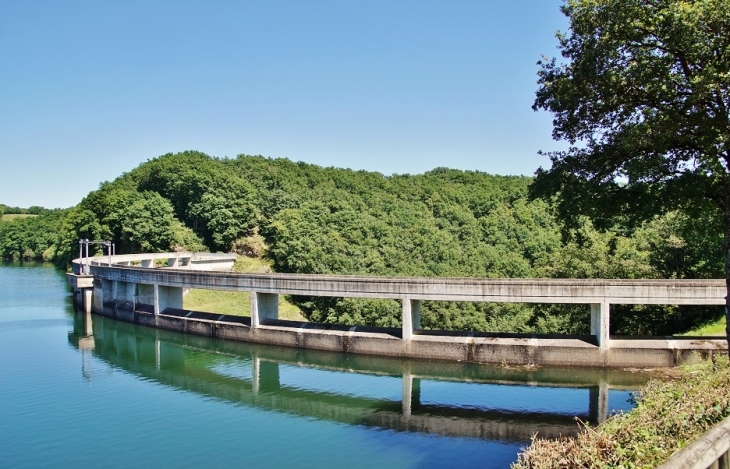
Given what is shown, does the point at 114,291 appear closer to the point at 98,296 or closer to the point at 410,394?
the point at 98,296

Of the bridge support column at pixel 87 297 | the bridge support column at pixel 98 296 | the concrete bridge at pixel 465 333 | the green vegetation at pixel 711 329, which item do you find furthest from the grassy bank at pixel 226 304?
the green vegetation at pixel 711 329

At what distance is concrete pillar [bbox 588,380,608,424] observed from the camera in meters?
21.8

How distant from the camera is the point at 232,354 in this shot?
33.9 meters

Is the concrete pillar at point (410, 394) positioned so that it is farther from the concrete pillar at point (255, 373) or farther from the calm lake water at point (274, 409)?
the concrete pillar at point (255, 373)

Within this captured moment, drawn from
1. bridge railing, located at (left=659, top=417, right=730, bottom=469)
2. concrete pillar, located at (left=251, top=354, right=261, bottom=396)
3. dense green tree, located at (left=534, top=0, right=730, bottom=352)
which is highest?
dense green tree, located at (left=534, top=0, right=730, bottom=352)

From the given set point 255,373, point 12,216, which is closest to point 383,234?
point 255,373

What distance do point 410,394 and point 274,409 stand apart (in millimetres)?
5868

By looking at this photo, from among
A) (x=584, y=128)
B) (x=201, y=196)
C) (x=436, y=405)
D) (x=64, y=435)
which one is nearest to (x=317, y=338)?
(x=436, y=405)

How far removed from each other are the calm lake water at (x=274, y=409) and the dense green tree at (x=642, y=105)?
342 inches

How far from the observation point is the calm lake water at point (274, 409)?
61.4 ft

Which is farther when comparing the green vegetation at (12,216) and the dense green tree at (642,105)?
the green vegetation at (12,216)

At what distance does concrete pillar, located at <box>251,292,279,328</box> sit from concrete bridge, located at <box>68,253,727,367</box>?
0.20 feet

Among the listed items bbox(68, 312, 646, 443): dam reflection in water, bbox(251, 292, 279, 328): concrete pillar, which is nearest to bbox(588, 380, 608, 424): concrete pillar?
bbox(68, 312, 646, 443): dam reflection in water

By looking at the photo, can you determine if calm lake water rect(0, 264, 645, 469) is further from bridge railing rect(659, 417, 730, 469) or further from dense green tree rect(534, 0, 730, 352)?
bridge railing rect(659, 417, 730, 469)
